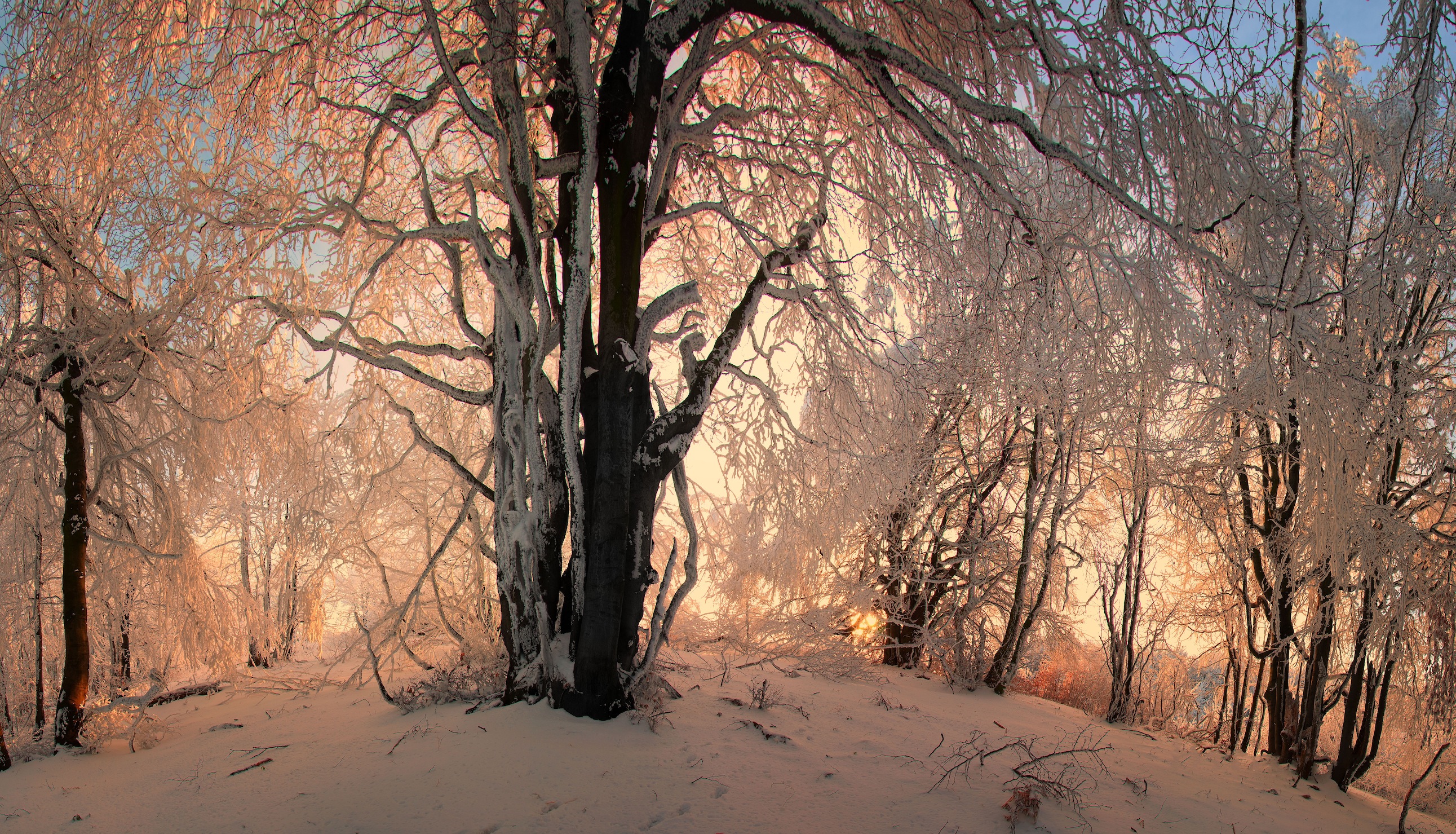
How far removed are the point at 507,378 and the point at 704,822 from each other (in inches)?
115

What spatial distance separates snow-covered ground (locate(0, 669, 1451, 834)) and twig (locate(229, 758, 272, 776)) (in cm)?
4

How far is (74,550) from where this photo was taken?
17.5 feet

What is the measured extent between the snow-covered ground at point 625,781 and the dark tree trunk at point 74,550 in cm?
52

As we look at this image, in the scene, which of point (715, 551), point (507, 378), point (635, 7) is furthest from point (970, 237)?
point (715, 551)

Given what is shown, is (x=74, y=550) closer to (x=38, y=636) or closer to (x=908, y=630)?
(x=38, y=636)

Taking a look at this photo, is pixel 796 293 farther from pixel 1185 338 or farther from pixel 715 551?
pixel 715 551

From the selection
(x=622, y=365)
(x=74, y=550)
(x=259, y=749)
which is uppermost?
(x=622, y=365)

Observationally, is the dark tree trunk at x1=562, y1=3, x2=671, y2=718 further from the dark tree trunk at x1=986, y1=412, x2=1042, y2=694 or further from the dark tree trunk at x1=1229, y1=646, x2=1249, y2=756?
the dark tree trunk at x1=1229, y1=646, x2=1249, y2=756

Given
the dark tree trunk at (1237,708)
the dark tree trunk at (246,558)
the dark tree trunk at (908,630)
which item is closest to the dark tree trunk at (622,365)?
the dark tree trunk at (908,630)

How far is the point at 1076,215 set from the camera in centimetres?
471

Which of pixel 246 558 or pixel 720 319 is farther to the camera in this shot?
pixel 246 558

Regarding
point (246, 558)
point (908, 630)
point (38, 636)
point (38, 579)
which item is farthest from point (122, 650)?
point (908, 630)

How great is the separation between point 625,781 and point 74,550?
16.1 feet

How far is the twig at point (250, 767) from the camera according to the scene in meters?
3.72
